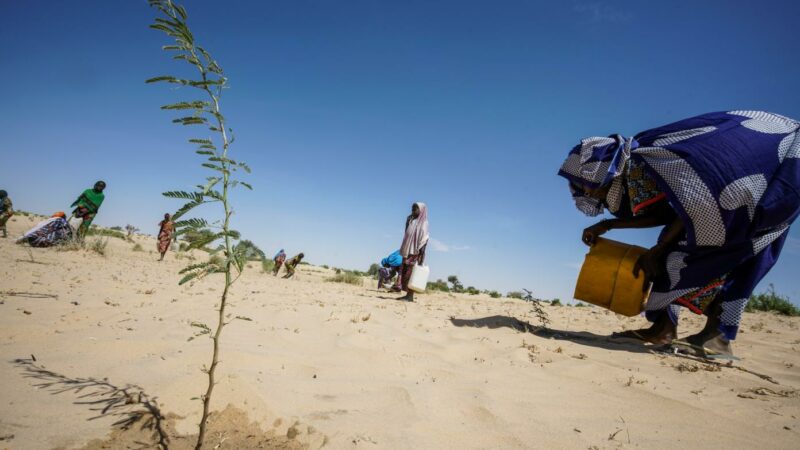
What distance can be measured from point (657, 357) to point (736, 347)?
4.89 ft

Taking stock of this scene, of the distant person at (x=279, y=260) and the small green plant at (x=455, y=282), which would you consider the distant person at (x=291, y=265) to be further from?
the small green plant at (x=455, y=282)

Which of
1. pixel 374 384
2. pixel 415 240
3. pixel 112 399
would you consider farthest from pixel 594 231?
pixel 415 240

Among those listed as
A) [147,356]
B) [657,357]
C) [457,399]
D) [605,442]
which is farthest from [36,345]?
[657,357]

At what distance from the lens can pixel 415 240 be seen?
820 centimetres

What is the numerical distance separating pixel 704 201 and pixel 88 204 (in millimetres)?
13089

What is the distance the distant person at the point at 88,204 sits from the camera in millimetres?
9875

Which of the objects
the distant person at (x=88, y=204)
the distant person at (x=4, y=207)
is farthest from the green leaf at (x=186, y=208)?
the distant person at (x=4, y=207)

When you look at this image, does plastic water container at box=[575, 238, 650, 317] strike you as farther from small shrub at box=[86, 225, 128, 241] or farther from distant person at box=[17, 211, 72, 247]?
small shrub at box=[86, 225, 128, 241]

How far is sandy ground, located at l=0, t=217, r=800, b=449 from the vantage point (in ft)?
5.47

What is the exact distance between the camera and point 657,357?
3193 mm

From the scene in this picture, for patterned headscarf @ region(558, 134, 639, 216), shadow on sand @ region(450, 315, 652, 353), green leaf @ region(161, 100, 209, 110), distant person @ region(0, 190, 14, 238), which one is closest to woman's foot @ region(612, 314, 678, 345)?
shadow on sand @ region(450, 315, 652, 353)

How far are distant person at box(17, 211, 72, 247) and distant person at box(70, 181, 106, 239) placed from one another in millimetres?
345

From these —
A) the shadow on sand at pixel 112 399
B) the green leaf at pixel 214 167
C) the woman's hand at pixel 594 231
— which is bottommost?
the shadow on sand at pixel 112 399

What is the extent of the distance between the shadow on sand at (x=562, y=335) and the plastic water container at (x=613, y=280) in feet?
1.14
